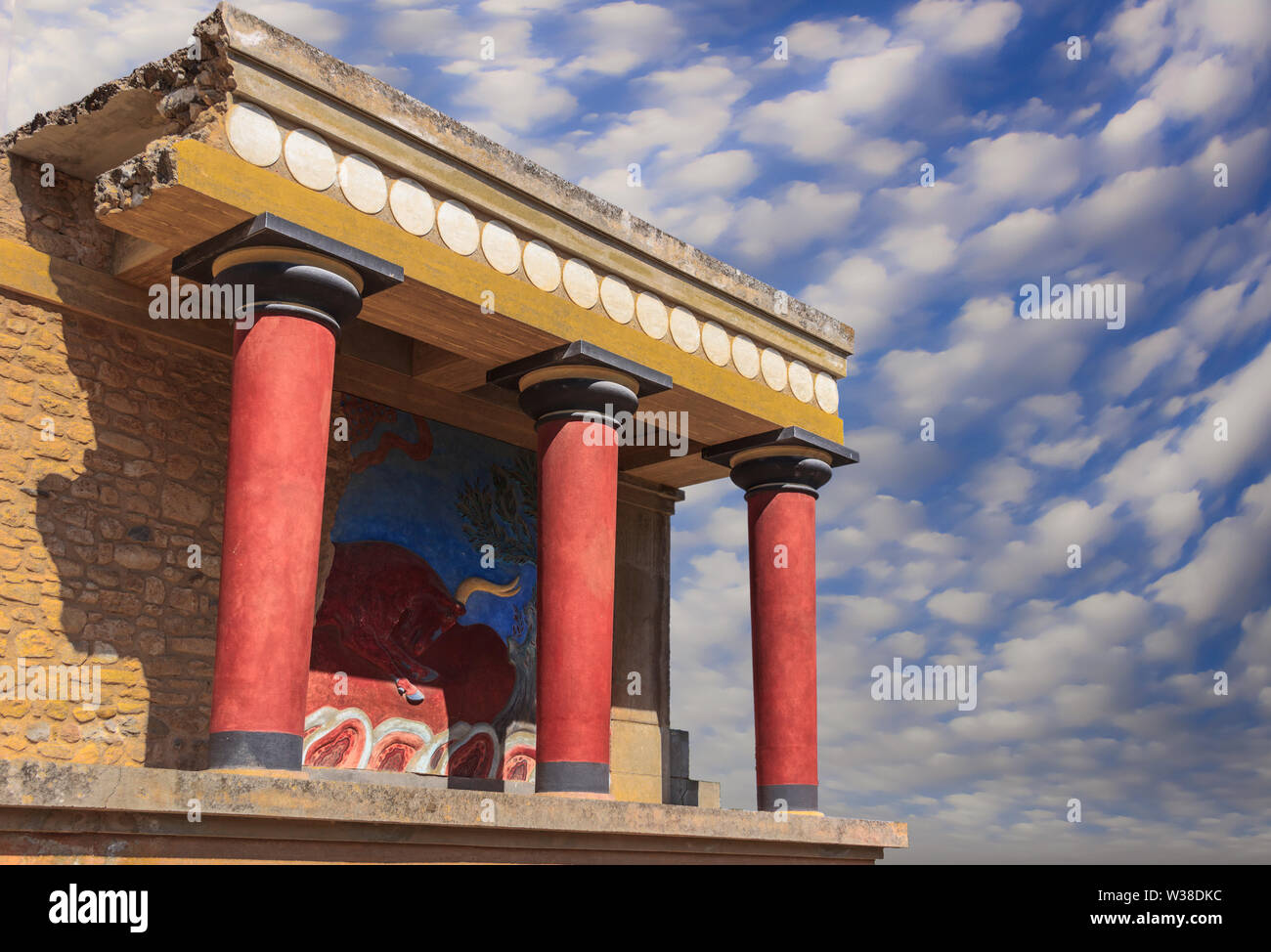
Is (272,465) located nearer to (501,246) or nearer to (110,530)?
(110,530)

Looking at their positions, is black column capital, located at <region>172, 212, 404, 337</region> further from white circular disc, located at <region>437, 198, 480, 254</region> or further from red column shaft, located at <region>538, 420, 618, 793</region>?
red column shaft, located at <region>538, 420, 618, 793</region>

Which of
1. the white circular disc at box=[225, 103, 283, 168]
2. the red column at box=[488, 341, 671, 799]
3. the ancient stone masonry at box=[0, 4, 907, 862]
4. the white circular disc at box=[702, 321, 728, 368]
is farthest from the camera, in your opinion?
the white circular disc at box=[702, 321, 728, 368]

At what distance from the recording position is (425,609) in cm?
1111

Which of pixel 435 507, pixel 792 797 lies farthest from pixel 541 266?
pixel 792 797

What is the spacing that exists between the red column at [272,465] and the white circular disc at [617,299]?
246cm

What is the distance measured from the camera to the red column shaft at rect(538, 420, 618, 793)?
30.9 ft

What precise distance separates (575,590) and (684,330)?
112 inches

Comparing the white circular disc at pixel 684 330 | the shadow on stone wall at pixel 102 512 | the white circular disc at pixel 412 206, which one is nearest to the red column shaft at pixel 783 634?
the white circular disc at pixel 684 330

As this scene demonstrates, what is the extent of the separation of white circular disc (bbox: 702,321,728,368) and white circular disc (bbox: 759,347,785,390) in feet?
1.72

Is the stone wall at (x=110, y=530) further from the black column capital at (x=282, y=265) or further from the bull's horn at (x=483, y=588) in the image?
the bull's horn at (x=483, y=588)

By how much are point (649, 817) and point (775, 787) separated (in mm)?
2951

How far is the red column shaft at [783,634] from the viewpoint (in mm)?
11648

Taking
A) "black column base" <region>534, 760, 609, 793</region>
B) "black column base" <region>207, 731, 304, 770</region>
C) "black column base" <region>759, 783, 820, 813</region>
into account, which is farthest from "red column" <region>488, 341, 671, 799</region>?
"black column base" <region>759, 783, 820, 813</region>
